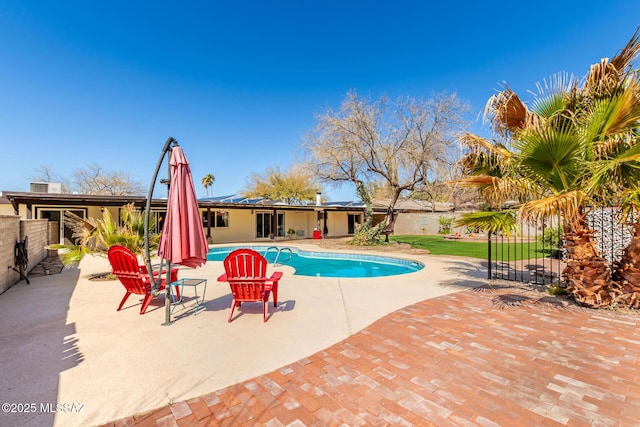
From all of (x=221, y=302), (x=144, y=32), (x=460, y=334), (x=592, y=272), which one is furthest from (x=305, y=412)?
(x=144, y=32)

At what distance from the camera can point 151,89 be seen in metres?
15.9

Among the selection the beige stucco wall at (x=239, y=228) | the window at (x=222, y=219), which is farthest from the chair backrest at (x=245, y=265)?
the window at (x=222, y=219)

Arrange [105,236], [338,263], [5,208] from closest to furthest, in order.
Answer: [105,236] → [338,263] → [5,208]

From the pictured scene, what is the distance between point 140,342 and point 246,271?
161cm

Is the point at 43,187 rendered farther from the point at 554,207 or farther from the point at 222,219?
the point at 554,207

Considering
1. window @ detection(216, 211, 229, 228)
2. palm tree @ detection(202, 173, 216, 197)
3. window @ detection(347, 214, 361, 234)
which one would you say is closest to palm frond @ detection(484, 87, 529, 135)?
window @ detection(216, 211, 229, 228)

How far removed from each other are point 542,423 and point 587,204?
4429 millimetres

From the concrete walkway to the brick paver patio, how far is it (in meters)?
0.28

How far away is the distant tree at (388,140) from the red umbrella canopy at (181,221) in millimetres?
12109

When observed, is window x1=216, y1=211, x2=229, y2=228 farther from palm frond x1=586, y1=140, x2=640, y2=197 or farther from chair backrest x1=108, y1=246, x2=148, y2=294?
palm frond x1=586, y1=140, x2=640, y2=197

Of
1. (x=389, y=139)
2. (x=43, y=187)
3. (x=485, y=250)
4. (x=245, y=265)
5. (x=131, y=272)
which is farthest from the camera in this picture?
(x=43, y=187)

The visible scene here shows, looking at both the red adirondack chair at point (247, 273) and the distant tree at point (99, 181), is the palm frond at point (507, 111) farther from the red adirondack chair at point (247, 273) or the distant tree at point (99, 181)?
the distant tree at point (99, 181)

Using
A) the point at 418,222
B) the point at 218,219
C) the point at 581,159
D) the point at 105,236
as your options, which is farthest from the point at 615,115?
the point at 418,222

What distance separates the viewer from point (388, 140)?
1614 cm
